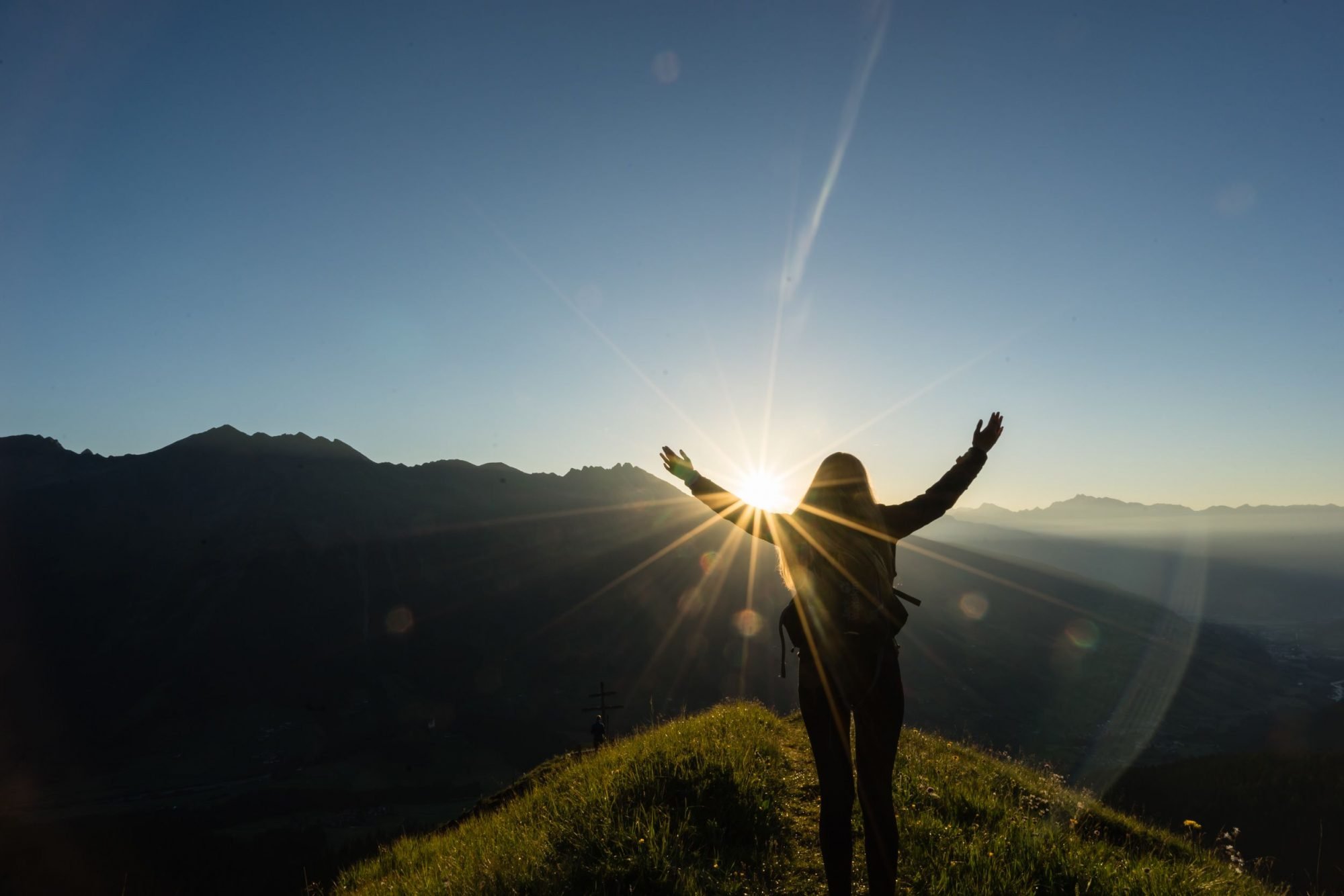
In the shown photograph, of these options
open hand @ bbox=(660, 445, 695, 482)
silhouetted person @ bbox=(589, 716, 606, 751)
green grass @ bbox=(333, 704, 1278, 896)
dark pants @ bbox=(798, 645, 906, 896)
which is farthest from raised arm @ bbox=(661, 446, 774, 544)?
silhouetted person @ bbox=(589, 716, 606, 751)

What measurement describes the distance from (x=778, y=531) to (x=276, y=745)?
190 meters

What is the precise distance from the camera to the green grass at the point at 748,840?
16.7 ft

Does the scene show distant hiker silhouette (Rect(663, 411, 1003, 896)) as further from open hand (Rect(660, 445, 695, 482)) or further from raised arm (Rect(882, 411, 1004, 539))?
open hand (Rect(660, 445, 695, 482))

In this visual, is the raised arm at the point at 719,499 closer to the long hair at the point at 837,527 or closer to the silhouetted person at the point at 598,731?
the long hair at the point at 837,527

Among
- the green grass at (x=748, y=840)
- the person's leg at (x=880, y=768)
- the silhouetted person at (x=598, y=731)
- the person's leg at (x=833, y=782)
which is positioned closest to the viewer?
the person's leg at (x=880, y=768)

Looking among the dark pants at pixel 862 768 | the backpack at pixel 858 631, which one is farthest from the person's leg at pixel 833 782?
the backpack at pixel 858 631

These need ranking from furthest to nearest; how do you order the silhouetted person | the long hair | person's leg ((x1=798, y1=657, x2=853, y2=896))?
the silhouetted person < the long hair < person's leg ((x1=798, y1=657, x2=853, y2=896))

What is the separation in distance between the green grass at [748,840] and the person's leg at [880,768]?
56.8 inches

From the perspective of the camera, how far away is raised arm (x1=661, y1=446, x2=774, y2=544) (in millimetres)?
5199

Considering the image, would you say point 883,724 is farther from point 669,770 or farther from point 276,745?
point 276,745

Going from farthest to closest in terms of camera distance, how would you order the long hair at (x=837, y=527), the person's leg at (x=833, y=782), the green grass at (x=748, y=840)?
the green grass at (x=748, y=840) < the long hair at (x=837, y=527) < the person's leg at (x=833, y=782)

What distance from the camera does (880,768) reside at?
4.09 m

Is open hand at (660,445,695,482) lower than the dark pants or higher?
higher

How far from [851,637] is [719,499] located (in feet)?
5.57
